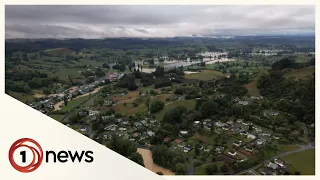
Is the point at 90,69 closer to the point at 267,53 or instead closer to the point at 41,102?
the point at 41,102

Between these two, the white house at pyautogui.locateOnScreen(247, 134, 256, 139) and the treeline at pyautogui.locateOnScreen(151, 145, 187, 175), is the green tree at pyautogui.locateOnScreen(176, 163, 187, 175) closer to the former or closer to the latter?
the treeline at pyautogui.locateOnScreen(151, 145, 187, 175)

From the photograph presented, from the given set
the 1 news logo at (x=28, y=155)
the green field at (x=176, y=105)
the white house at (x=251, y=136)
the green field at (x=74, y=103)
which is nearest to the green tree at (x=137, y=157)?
the green field at (x=176, y=105)

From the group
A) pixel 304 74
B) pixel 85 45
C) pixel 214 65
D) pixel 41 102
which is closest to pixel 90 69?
pixel 85 45

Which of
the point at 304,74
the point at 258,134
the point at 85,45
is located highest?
the point at 85,45

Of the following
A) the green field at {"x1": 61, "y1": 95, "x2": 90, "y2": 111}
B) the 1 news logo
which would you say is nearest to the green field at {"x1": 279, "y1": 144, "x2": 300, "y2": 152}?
the green field at {"x1": 61, "y1": 95, "x2": 90, "y2": 111}

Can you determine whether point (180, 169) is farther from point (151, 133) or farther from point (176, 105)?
point (176, 105)

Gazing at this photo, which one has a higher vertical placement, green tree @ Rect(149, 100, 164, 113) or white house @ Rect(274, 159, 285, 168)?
green tree @ Rect(149, 100, 164, 113)
